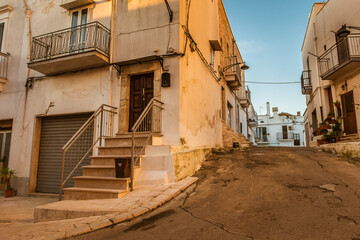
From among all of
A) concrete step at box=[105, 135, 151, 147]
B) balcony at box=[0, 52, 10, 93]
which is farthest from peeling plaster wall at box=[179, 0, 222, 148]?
balcony at box=[0, 52, 10, 93]

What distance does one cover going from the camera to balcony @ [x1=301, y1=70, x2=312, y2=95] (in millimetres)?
15602

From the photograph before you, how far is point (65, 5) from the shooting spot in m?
8.62

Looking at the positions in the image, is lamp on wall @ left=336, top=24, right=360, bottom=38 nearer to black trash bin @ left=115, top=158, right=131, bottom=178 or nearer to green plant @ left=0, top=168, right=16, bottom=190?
black trash bin @ left=115, top=158, right=131, bottom=178

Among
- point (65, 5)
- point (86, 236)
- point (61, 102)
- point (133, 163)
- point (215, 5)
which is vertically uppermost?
point (215, 5)

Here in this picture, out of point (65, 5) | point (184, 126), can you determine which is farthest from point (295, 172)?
point (65, 5)

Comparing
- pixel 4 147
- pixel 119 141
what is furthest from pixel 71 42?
pixel 4 147

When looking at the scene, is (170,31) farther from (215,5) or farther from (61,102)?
(215,5)

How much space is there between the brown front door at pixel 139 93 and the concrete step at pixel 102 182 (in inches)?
→ 92.4

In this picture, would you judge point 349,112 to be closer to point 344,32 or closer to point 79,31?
point 344,32

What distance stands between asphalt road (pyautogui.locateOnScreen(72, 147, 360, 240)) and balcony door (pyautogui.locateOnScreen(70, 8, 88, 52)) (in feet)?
20.2

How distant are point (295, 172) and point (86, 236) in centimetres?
503

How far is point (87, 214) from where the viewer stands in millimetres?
4098

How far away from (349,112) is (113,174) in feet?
36.9

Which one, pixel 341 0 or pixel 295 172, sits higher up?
pixel 341 0
